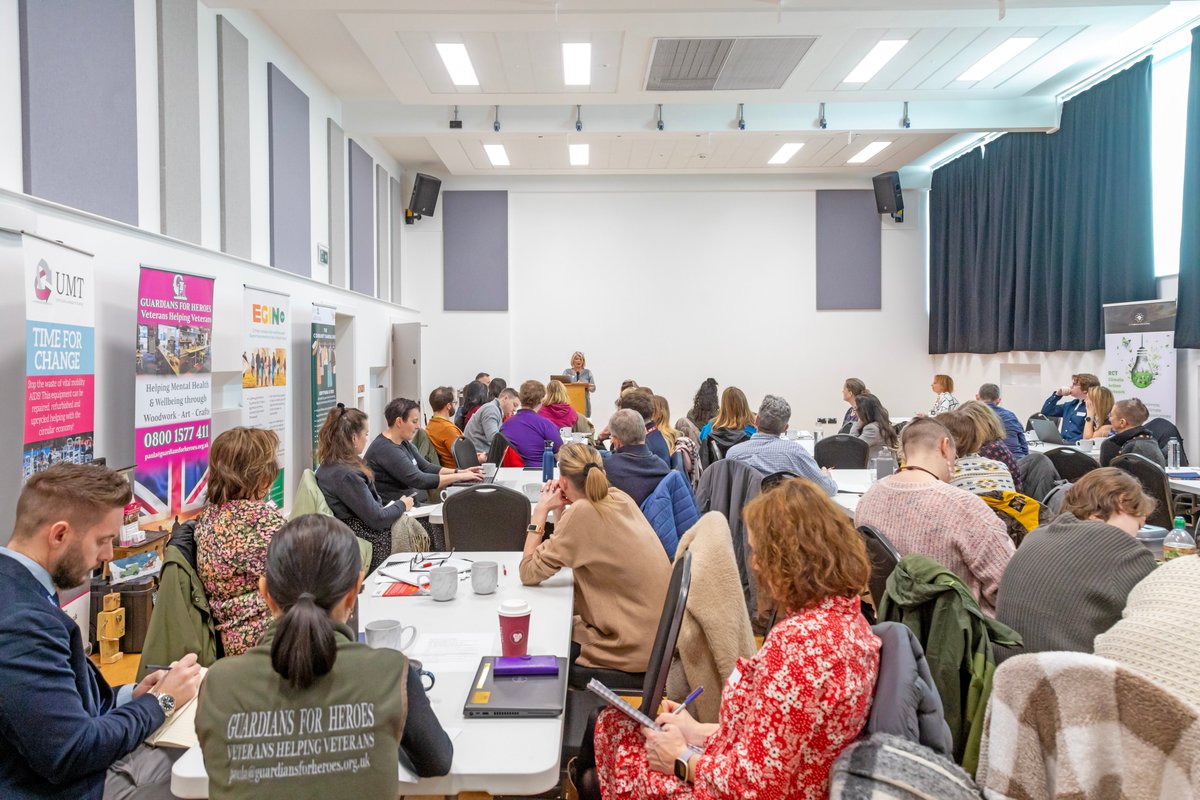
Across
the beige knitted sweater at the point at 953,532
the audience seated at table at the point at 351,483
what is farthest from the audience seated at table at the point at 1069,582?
the audience seated at table at the point at 351,483

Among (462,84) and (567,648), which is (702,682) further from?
(462,84)

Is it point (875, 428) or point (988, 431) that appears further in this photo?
point (875, 428)

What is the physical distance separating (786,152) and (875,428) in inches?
198

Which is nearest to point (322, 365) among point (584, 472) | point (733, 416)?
point (733, 416)

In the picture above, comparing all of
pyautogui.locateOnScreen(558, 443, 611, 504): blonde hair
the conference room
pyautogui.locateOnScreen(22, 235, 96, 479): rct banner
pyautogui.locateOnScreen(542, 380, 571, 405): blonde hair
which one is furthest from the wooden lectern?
pyautogui.locateOnScreen(558, 443, 611, 504): blonde hair

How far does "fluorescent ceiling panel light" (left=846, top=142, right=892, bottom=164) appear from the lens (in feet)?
30.5

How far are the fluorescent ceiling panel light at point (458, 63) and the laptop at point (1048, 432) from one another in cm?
654

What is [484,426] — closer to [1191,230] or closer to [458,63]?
[458,63]

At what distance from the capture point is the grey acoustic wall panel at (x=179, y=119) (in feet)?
14.9

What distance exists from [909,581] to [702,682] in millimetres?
679

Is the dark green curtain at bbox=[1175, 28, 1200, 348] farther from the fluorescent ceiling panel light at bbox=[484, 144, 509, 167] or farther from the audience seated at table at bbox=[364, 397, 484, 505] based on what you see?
the fluorescent ceiling panel light at bbox=[484, 144, 509, 167]

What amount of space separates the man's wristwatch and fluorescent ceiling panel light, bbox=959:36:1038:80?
7295mm

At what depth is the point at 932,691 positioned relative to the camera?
1.33 meters

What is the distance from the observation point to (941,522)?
8.24 feet
